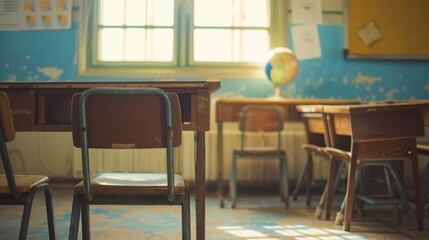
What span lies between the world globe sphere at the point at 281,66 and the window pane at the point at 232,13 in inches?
21.8

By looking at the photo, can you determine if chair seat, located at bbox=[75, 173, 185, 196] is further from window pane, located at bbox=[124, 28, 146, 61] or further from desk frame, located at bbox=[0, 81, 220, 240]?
window pane, located at bbox=[124, 28, 146, 61]

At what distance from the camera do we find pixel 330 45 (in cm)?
401

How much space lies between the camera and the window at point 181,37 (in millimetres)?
3984

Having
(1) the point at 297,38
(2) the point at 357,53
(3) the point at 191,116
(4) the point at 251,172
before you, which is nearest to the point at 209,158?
(4) the point at 251,172

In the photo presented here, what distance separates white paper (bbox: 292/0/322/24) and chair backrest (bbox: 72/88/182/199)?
289 centimetres

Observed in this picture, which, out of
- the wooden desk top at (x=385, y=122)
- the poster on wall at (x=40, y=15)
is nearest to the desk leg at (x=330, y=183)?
the wooden desk top at (x=385, y=122)

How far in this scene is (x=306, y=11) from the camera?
3.97 metres

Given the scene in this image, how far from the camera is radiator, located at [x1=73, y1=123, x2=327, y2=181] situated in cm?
382

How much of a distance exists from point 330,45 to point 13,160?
316cm

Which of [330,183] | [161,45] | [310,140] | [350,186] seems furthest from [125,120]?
[161,45]

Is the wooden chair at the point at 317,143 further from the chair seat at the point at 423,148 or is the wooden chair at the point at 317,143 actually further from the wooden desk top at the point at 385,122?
the chair seat at the point at 423,148

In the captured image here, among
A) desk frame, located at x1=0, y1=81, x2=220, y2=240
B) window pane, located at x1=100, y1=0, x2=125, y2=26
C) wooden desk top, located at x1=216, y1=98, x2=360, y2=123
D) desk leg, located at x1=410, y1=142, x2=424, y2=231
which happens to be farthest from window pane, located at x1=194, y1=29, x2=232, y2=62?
desk frame, located at x1=0, y1=81, x2=220, y2=240

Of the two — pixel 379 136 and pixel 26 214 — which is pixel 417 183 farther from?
pixel 26 214

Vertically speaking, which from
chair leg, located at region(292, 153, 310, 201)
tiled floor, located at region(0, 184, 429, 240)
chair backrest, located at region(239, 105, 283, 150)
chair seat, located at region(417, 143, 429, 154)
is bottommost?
tiled floor, located at region(0, 184, 429, 240)
